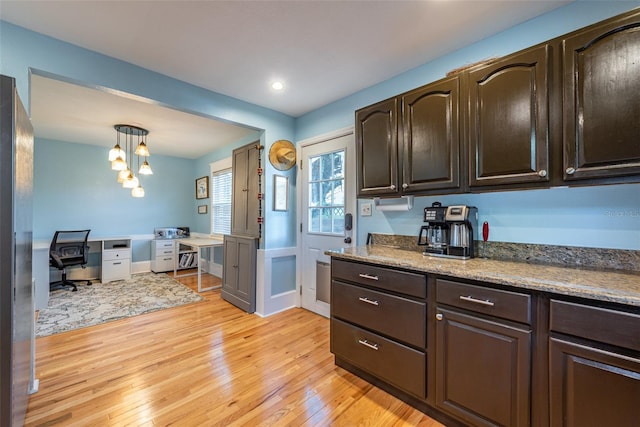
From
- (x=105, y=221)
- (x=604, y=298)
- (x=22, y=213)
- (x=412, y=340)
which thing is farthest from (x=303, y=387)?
(x=105, y=221)

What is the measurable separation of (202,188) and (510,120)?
5.59 metres

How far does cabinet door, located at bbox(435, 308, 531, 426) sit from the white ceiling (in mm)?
1858

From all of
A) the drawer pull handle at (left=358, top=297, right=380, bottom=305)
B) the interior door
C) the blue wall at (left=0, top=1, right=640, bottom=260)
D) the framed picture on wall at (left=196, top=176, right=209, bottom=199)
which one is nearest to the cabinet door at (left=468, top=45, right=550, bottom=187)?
the blue wall at (left=0, top=1, right=640, bottom=260)

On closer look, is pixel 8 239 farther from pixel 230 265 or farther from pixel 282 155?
pixel 230 265

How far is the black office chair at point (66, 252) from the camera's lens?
4.00 metres

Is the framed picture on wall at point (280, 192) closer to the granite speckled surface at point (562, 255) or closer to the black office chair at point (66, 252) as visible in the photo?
the granite speckled surface at point (562, 255)

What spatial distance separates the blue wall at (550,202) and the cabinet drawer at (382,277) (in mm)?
702

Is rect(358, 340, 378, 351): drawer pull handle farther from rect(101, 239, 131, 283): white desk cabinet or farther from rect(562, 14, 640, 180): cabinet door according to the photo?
rect(101, 239, 131, 283): white desk cabinet

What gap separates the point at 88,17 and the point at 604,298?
3111mm

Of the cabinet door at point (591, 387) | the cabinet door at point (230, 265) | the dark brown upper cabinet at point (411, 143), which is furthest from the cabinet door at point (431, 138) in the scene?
the cabinet door at point (230, 265)

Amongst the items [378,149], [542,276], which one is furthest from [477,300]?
[378,149]

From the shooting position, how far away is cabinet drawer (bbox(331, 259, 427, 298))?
155cm

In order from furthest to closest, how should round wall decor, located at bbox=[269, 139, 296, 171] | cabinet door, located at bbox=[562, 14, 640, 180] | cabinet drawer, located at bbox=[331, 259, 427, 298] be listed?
round wall decor, located at bbox=[269, 139, 296, 171] → cabinet drawer, located at bbox=[331, 259, 427, 298] → cabinet door, located at bbox=[562, 14, 640, 180]

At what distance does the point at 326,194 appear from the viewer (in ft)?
10.00
